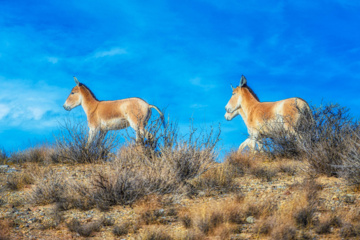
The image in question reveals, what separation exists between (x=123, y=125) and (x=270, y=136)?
5.27 metres

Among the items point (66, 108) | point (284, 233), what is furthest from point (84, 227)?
point (66, 108)

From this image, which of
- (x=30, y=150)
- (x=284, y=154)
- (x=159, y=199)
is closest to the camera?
(x=159, y=199)

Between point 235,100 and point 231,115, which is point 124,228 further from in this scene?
point 231,115

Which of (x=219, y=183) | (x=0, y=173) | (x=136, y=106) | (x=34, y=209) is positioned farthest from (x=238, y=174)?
(x=0, y=173)

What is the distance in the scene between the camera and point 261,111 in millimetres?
12977

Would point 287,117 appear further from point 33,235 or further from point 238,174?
point 33,235

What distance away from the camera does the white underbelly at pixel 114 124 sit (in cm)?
1393

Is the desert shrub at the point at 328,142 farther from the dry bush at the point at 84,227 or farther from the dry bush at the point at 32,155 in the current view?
the dry bush at the point at 32,155

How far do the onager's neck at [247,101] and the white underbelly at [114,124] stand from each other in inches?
173

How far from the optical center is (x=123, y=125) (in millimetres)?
14008

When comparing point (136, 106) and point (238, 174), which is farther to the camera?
point (136, 106)

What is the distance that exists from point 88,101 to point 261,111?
23.8 feet

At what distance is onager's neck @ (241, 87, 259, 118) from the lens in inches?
552

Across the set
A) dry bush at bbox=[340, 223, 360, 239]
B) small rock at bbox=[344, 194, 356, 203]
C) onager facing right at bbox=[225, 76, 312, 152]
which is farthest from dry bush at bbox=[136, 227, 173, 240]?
onager facing right at bbox=[225, 76, 312, 152]
